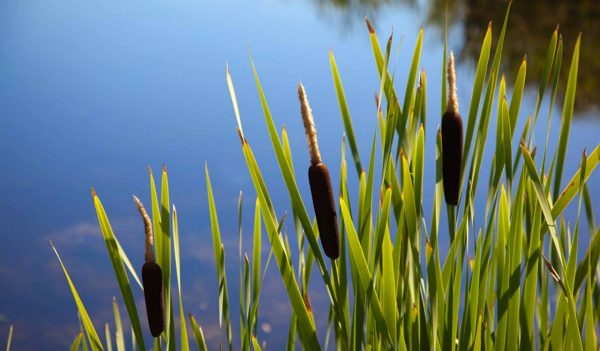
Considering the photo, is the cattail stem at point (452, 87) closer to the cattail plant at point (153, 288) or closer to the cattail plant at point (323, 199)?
the cattail plant at point (323, 199)

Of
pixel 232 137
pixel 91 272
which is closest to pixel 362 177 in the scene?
pixel 91 272

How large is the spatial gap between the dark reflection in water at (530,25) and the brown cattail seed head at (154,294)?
4.59 metres

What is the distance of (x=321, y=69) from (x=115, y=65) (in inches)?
56.0

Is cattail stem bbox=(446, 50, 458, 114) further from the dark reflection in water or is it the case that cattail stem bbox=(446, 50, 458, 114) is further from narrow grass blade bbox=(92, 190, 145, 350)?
the dark reflection in water

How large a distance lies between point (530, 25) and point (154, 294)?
19.3 feet

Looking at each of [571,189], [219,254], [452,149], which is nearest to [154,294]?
[219,254]

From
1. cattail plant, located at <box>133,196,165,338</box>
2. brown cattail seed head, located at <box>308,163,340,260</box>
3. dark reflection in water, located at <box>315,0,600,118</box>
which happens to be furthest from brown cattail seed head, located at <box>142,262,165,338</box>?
dark reflection in water, located at <box>315,0,600,118</box>

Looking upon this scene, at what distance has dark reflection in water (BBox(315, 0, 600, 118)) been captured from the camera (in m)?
5.53

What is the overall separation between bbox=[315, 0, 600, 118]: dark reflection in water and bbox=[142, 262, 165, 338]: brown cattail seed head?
4589 millimetres

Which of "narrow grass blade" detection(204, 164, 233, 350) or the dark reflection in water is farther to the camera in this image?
the dark reflection in water

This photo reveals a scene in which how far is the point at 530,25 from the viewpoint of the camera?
20.3 ft

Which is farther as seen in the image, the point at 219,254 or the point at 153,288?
the point at 219,254

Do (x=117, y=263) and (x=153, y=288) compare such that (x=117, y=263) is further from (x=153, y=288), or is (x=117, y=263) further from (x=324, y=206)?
(x=324, y=206)

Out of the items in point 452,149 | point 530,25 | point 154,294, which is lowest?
point 154,294
